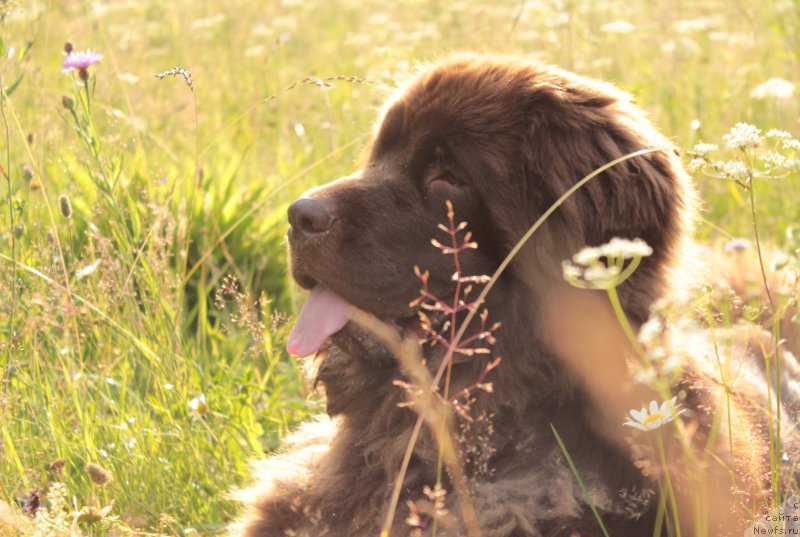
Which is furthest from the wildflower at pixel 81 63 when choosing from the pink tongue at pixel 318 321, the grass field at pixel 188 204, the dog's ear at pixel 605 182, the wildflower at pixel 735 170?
the wildflower at pixel 735 170

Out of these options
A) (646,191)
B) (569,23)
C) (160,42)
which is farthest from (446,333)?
(160,42)

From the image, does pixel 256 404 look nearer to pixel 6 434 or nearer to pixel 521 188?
pixel 6 434

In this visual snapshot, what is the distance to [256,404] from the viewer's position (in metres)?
3.86

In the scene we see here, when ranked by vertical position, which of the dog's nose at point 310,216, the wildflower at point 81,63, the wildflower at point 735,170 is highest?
the wildflower at point 81,63

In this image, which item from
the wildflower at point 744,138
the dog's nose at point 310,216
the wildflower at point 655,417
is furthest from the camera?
the dog's nose at point 310,216

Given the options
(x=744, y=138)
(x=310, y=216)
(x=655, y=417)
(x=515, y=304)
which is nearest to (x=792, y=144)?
(x=744, y=138)

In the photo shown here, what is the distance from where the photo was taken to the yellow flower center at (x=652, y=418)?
6.98ft

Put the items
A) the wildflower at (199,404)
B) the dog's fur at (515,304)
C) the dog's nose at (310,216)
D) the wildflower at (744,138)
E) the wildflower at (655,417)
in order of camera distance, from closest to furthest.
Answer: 1. the wildflower at (655,417)
2. the wildflower at (744,138)
3. the dog's fur at (515,304)
4. the dog's nose at (310,216)
5. the wildflower at (199,404)

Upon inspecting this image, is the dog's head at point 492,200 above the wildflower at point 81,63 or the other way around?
the other way around

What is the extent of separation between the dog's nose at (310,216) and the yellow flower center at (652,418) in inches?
40.1

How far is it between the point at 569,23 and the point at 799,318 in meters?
3.94

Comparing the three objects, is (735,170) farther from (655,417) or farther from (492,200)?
(492,200)

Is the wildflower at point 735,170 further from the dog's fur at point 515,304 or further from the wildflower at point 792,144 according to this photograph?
Result: the dog's fur at point 515,304

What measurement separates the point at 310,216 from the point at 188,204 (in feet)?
6.68
